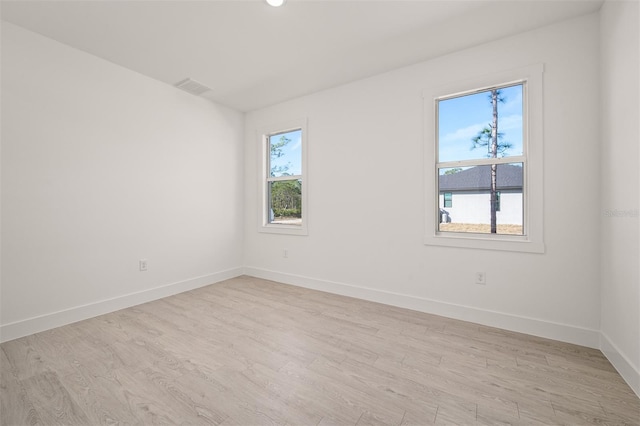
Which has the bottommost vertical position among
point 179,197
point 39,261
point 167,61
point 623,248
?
point 39,261

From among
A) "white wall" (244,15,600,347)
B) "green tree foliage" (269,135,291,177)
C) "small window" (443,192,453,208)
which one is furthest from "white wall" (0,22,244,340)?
"small window" (443,192,453,208)

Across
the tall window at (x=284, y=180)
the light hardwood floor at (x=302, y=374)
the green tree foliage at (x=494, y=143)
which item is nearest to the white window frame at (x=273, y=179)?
the tall window at (x=284, y=180)

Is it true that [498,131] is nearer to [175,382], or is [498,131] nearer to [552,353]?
[552,353]

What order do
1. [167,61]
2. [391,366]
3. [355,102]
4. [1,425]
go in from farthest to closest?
[355,102]
[167,61]
[391,366]
[1,425]

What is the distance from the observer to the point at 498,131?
2613 mm

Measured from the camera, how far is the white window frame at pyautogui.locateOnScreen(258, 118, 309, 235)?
3805 mm

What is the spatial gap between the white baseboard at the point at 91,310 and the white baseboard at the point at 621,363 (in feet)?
13.4

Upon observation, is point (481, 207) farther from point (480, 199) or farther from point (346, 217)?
point (346, 217)

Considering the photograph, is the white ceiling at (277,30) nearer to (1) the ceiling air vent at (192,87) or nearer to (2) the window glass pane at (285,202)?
(1) the ceiling air vent at (192,87)

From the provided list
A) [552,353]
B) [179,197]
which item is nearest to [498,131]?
[552,353]

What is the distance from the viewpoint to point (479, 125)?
2.72 m

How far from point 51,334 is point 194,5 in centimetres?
295

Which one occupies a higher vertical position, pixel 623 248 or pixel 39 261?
pixel 623 248

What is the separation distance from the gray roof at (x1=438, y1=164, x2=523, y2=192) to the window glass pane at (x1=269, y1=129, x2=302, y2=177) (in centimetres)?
199
